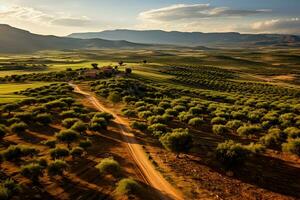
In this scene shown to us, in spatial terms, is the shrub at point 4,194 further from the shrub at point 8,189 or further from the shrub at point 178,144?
the shrub at point 178,144

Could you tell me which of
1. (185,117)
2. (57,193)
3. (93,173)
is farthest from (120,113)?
(57,193)

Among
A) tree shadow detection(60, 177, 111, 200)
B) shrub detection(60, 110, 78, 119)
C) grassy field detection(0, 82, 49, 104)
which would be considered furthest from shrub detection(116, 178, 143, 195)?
grassy field detection(0, 82, 49, 104)

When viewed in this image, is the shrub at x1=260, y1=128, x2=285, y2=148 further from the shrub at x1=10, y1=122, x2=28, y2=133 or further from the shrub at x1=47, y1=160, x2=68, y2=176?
the shrub at x1=10, y1=122, x2=28, y2=133

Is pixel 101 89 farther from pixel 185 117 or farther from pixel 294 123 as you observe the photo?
pixel 294 123

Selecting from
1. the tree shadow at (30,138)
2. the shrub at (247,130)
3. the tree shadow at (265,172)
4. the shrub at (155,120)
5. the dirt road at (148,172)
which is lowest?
the tree shadow at (265,172)

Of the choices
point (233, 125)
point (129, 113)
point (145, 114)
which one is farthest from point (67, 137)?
point (233, 125)

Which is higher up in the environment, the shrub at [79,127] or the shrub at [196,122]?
the shrub at [79,127]

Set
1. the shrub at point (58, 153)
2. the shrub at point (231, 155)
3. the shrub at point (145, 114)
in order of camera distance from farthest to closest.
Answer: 1. the shrub at point (145, 114)
2. the shrub at point (58, 153)
3. the shrub at point (231, 155)

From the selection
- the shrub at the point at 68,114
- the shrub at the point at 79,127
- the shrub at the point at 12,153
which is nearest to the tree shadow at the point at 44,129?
the shrub at the point at 79,127
